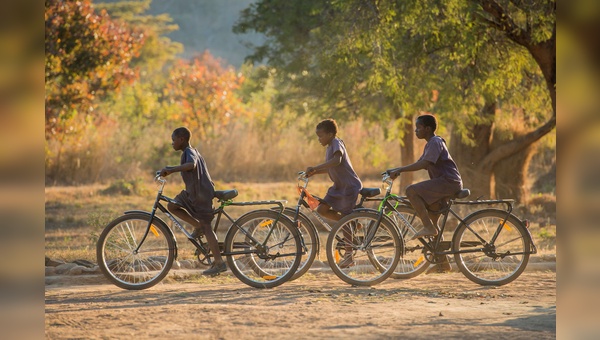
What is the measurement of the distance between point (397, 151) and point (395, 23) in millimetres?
13228

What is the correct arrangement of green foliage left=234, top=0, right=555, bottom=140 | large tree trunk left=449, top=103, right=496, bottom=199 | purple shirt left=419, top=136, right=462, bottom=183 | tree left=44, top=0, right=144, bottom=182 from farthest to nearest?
tree left=44, top=0, right=144, bottom=182 < large tree trunk left=449, top=103, right=496, bottom=199 < green foliage left=234, top=0, right=555, bottom=140 < purple shirt left=419, top=136, right=462, bottom=183

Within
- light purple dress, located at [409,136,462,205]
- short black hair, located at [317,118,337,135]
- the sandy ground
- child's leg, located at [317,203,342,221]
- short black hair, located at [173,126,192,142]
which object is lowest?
the sandy ground

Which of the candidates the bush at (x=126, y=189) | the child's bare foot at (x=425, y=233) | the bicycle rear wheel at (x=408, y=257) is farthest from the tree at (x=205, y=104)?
the child's bare foot at (x=425, y=233)

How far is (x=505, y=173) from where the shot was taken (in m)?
16.9

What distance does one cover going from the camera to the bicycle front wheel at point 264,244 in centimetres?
859

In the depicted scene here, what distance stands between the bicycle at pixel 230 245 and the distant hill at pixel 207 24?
5345cm

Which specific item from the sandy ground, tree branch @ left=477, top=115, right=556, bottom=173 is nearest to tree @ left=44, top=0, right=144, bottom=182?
tree branch @ left=477, top=115, right=556, bottom=173

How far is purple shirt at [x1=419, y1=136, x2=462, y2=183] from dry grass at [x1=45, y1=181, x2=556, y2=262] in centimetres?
286

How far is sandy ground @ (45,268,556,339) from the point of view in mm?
6559

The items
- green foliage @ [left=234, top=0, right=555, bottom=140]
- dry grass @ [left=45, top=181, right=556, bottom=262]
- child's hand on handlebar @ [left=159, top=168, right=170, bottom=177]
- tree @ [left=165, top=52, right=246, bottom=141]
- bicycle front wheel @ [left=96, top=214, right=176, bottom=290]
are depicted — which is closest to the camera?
bicycle front wheel @ [left=96, top=214, right=176, bottom=290]

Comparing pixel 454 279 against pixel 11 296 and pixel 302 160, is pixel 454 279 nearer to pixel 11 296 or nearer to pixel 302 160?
pixel 11 296

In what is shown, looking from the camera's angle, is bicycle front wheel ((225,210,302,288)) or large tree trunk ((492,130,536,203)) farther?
large tree trunk ((492,130,536,203))

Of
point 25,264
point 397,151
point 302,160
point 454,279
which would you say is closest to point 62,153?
point 302,160

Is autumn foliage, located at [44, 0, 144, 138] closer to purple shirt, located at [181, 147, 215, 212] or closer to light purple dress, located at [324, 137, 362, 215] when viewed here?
purple shirt, located at [181, 147, 215, 212]
